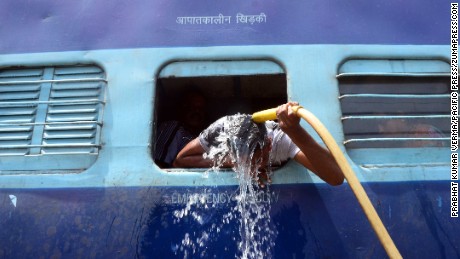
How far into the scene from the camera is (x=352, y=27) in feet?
8.32

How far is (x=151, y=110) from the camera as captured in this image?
242cm

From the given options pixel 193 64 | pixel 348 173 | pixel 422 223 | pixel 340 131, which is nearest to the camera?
pixel 348 173

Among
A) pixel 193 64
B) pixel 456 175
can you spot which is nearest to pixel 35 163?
pixel 193 64

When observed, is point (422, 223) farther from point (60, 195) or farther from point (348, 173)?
point (60, 195)

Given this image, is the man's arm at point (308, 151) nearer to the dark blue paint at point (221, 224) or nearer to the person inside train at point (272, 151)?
the person inside train at point (272, 151)

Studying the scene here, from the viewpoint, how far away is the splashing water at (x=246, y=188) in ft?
7.12

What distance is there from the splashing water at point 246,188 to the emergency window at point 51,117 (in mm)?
654

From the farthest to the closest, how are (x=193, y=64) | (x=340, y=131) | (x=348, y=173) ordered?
(x=193, y=64) → (x=340, y=131) → (x=348, y=173)

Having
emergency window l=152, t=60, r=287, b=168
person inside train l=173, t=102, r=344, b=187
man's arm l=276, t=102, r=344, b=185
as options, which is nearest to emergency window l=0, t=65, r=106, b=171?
emergency window l=152, t=60, r=287, b=168

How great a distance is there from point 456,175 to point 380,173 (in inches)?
15.5

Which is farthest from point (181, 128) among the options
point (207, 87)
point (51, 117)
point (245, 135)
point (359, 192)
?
point (359, 192)

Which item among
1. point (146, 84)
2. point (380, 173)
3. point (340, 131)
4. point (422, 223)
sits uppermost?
point (146, 84)

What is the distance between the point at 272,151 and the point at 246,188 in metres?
0.24

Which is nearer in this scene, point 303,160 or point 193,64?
point 303,160
